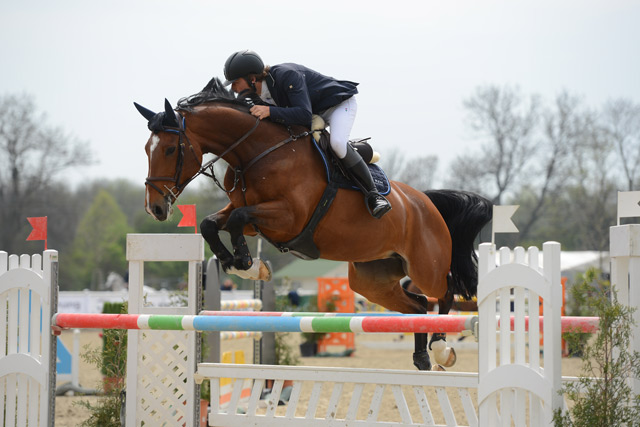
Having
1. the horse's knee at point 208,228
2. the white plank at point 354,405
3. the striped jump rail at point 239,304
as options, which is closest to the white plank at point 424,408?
the white plank at point 354,405

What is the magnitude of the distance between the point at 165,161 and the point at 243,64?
658 millimetres

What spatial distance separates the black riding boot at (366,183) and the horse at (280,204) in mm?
75

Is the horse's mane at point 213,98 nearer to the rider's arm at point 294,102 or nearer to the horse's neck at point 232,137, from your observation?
the horse's neck at point 232,137

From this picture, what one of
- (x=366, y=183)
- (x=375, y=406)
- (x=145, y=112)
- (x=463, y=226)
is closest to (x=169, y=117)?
(x=145, y=112)

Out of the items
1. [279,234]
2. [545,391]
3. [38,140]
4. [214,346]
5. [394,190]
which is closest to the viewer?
[545,391]

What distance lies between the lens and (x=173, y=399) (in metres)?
3.82

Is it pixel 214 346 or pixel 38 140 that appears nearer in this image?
pixel 214 346

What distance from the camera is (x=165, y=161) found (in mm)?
3479

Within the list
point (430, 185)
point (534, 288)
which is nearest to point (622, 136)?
point (430, 185)

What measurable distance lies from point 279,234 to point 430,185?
79.2 feet

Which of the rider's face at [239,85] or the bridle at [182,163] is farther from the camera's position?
the rider's face at [239,85]

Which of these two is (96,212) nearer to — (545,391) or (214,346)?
(214,346)

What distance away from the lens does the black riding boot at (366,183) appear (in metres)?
3.75

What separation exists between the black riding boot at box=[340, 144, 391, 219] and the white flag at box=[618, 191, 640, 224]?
4.01 ft
